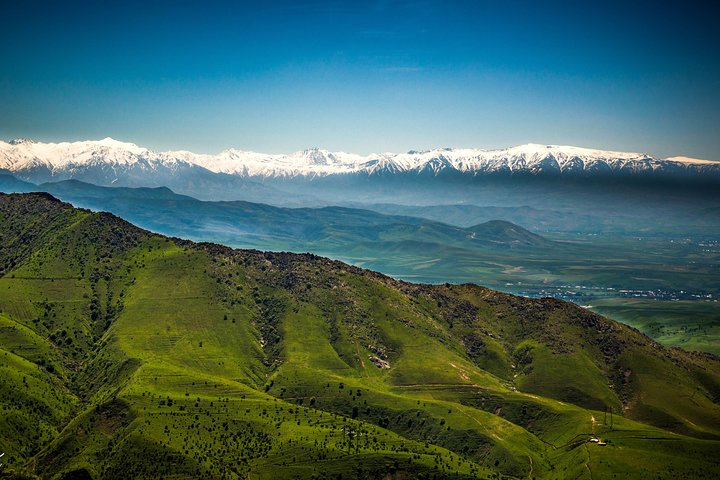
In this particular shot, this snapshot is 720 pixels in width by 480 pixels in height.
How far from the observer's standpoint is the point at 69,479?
200 m

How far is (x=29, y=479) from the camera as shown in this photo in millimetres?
194625

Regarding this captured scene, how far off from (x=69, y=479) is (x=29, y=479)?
1103 centimetres
